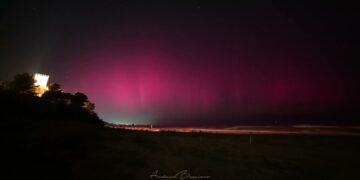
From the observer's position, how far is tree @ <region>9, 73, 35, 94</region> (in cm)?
4247

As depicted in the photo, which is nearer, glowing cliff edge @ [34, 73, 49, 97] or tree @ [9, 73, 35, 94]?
tree @ [9, 73, 35, 94]

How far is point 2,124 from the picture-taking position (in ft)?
44.2

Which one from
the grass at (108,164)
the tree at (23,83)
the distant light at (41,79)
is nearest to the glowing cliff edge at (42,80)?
the distant light at (41,79)

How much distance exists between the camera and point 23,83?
43906 millimetres

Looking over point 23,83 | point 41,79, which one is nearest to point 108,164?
point 23,83

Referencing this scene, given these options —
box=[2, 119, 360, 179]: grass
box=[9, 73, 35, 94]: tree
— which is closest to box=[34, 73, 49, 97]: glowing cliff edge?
box=[9, 73, 35, 94]: tree

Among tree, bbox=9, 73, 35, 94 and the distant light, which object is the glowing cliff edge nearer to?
the distant light

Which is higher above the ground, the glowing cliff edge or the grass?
the glowing cliff edge

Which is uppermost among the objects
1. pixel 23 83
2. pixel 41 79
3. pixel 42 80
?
pixel 41 79

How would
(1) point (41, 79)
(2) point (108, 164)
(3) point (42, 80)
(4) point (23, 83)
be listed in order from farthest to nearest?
(3) point (42, 80), (1) point (41, 79), (4) point (23, 83), (2) point (108, 164)

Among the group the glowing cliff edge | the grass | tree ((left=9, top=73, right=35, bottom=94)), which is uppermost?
the glowing cliff edge

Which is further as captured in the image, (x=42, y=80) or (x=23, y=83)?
(x=42, y=80)

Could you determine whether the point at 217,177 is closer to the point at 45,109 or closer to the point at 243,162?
the point at 243,162

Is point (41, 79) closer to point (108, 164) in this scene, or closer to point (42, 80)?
point (42, 80)
